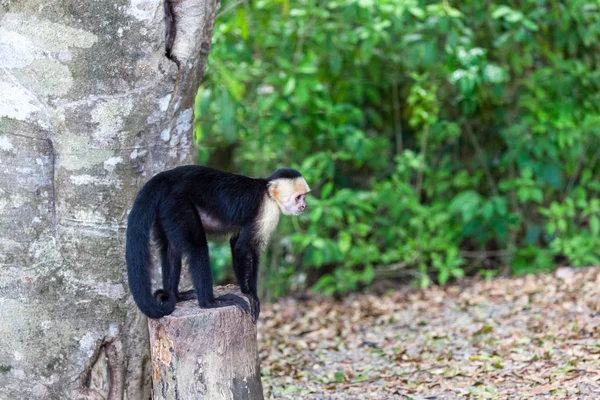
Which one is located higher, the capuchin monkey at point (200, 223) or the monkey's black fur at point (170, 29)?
the monkey's black fur at point (170, 29)

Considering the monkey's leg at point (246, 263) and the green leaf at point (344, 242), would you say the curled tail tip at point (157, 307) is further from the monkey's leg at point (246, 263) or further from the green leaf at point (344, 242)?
the green leaf at point (344, 242)

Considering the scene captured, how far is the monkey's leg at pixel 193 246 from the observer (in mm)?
3039

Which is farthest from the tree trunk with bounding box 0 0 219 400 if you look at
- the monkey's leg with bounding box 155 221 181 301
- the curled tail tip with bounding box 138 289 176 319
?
the curled tail tip with bounding box 138 289 176 319

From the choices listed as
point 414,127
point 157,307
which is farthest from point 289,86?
point 157,307

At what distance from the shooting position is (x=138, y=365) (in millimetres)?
3318

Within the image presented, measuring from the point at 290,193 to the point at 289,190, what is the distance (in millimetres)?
13

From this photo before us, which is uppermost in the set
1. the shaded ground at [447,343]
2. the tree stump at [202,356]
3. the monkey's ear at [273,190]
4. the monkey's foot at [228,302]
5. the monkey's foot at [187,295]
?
the monkey's ear at [273,190]

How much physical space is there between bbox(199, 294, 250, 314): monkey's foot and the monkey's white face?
0.42 metres

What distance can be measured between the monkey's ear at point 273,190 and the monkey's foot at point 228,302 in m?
0.45

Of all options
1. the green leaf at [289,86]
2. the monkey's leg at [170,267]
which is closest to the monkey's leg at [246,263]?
the monkey's leg at [170,267]

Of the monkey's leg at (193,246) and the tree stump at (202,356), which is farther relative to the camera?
the monkey's leg at (193,246)

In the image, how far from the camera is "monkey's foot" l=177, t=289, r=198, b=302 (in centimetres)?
326

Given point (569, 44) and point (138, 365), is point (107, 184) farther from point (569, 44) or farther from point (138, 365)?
point (569, 44)

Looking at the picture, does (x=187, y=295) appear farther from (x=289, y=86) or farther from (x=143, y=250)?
(x=289, y=86)
